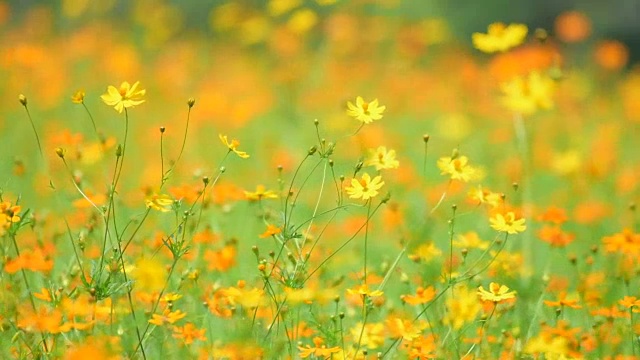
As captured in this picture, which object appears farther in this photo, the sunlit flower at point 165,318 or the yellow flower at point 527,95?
the yellow flower at point 527,95

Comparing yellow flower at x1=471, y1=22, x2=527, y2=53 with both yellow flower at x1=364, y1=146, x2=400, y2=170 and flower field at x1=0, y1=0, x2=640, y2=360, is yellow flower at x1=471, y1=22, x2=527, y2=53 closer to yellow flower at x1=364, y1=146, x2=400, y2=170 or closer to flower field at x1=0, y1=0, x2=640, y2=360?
flower field at x1=0, y1=0, x2=640, y2=360

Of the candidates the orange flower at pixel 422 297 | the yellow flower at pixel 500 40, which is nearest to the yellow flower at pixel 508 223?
the orange flower at pixel 422 297

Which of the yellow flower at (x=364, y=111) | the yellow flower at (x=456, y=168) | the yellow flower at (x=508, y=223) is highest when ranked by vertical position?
the yellow flower at (x=364, y=111)

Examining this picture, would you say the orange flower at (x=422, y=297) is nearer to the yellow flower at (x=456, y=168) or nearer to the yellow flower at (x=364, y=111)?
the yellow flower at (x=456, y=168)

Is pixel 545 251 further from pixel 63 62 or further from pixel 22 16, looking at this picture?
pixel 22 16

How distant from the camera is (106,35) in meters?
6.18

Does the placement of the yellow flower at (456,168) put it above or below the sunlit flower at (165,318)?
above

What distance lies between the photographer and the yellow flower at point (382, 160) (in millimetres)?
1701

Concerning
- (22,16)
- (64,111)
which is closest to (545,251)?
(64,111)

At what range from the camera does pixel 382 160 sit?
1722 millimetres

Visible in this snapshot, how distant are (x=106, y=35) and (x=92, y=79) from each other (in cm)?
76

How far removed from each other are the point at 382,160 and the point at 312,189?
7.40ft

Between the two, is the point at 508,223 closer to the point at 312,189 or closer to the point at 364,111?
the point at 364,111

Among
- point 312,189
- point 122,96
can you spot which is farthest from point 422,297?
point 312,189
